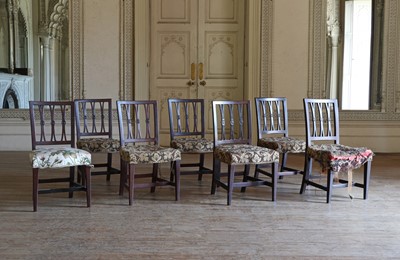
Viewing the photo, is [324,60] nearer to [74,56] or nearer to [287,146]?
[287,146]

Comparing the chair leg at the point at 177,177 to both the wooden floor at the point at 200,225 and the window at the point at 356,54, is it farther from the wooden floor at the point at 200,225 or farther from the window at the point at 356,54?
the window at the point at 356,54

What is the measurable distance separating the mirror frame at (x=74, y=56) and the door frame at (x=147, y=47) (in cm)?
81

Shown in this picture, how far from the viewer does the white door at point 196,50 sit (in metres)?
7.09

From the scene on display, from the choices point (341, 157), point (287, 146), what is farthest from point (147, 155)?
point (341, 157)

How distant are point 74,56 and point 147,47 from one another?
1067 mm

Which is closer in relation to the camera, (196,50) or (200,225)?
(200,225)

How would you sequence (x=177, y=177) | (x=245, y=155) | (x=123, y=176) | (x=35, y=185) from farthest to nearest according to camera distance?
(x=123, y=176) < (x=177, y=177) < (x=245, y=155) < (x=35, y=185)

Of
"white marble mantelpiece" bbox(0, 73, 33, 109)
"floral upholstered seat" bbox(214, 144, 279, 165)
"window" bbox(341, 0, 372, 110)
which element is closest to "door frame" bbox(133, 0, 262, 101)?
"window" bbox(341, 0, 372, 110)

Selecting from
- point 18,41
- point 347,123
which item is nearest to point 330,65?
point 347,123

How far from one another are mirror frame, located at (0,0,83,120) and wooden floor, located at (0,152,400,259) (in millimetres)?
2636

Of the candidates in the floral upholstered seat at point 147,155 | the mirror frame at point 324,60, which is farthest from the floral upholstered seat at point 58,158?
the mirror frame at point 324,60

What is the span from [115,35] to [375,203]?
452 cm

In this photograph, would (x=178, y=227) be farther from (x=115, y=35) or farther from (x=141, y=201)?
(x=115, y=35)

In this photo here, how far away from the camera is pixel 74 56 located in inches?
272
